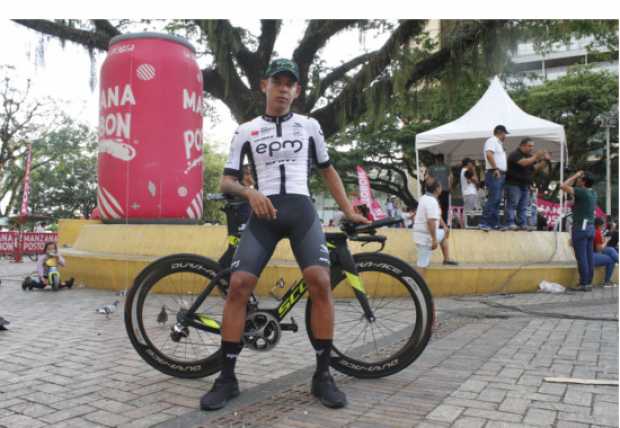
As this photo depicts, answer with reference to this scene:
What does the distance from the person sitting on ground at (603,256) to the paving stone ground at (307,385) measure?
15.7 ft

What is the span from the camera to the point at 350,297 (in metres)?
3.62

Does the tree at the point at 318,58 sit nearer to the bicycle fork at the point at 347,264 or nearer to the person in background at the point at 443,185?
the person in background at the point at 443,185

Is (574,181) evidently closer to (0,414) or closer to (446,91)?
(446,91)

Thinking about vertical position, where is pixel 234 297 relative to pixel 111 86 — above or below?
below

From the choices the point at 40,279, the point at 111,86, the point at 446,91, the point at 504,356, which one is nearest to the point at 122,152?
the point at 111,86

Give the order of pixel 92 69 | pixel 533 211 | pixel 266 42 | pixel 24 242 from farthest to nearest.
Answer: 1. pixel 24 242
2. pixel 266 42
3. pixel 92 69
4. pixel 533 211

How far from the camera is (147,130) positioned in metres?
9.32

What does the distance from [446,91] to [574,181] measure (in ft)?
18.4

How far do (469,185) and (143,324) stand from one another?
30.7ft

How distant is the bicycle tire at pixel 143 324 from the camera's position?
3.48 meters

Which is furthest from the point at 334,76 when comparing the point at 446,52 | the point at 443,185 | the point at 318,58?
the point at 443,185

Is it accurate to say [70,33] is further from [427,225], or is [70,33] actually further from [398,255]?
[427,225]

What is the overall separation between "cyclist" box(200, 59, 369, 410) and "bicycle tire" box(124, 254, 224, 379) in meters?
0.42
